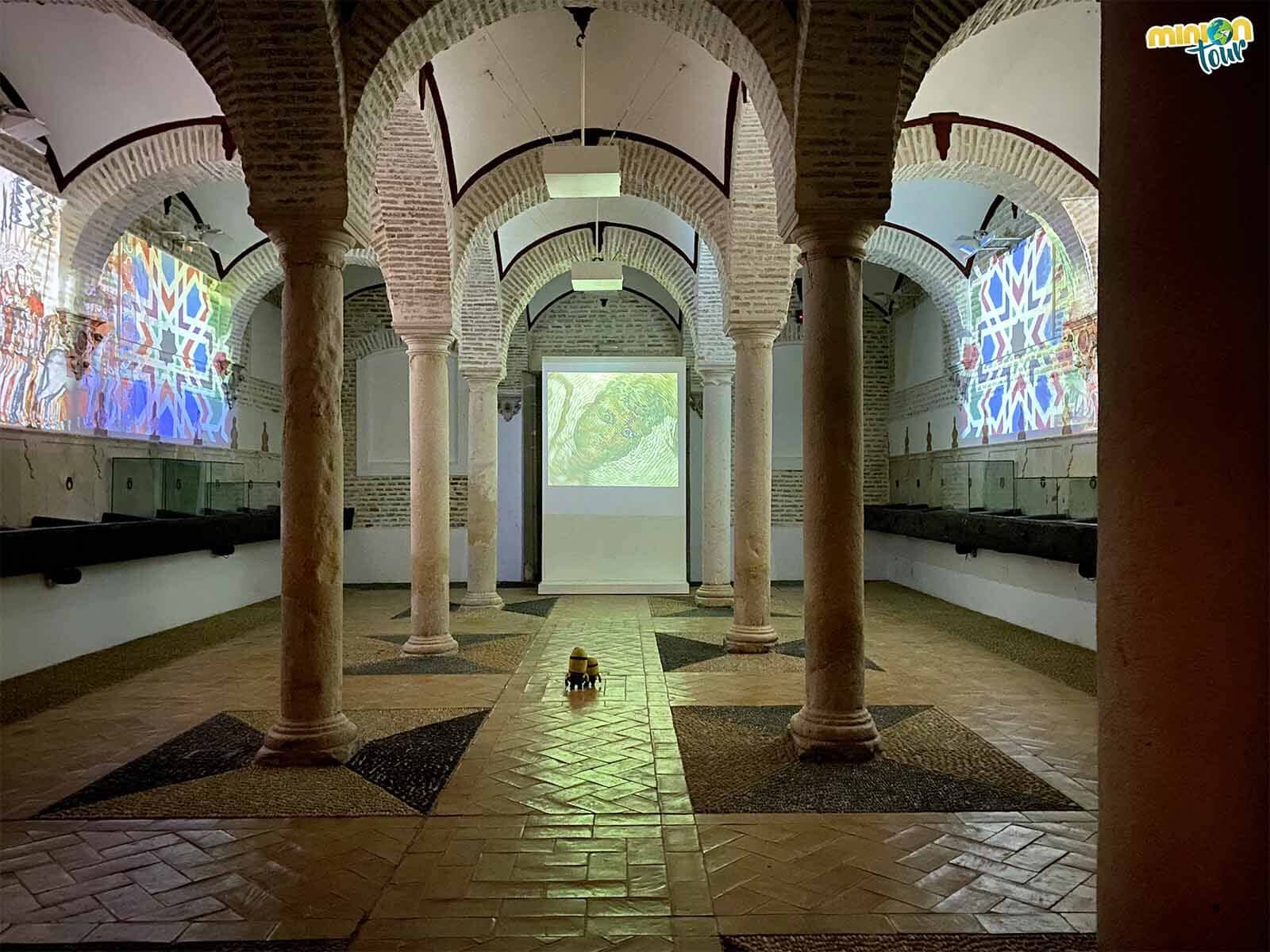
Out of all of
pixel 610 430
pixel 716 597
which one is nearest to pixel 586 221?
pixel 610 430

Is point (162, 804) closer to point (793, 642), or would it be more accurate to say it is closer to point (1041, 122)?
point (793, 642)

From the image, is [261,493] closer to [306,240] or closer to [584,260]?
[584,260]

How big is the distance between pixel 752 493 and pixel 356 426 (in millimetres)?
9569

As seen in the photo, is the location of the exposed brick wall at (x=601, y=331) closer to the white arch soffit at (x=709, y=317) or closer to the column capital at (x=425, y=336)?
the white arch soffit at (x=709, y=317)

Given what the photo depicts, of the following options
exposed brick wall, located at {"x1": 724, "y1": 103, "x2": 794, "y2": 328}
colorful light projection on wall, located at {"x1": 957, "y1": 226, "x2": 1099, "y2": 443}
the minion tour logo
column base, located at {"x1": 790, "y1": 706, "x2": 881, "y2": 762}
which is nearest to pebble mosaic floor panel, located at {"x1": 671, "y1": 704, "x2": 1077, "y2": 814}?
column base, located at {"x1": 790, "y1": 706, "x2": 881, "y2": 762}

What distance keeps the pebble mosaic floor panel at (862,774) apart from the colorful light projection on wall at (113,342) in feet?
22.8

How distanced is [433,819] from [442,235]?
577 centimetres

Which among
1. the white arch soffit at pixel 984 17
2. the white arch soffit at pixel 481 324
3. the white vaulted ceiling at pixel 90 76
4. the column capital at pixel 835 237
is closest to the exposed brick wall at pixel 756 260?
the white arch soffit at pixel 984 17

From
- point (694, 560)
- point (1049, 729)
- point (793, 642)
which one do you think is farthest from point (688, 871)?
point (694, 560)

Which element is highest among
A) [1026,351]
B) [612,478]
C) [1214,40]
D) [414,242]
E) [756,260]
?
[414,242]

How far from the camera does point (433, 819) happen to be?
4.04 m

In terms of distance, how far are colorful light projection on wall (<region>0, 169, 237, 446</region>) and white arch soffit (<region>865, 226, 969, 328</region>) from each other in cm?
888

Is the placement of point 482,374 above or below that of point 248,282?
below

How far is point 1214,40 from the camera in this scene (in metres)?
1.76
